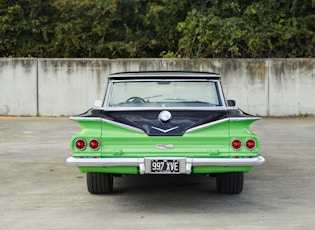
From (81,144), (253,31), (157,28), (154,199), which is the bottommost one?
(154,199)

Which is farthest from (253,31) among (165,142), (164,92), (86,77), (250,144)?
(165,142)

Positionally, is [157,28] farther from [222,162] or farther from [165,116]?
[222,162]

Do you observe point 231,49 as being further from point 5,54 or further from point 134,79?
point 134,79

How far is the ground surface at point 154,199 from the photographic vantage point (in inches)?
276

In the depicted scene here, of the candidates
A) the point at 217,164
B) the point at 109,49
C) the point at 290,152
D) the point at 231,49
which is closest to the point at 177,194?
the point at 217,164

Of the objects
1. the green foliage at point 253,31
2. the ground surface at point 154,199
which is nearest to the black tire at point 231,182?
the ground surface at point 154,199

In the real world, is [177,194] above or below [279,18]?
below

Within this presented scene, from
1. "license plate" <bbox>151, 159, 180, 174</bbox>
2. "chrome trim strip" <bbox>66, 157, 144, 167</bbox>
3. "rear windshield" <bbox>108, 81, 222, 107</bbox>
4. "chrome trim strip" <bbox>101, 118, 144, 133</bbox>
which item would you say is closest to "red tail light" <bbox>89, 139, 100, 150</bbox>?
"chrome trim strip" <bbox>66, 157, 144, 167</bbox>

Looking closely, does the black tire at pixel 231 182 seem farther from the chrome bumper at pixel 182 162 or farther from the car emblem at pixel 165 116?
the car emblem at pixel 165 116

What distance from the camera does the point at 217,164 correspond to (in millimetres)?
7508

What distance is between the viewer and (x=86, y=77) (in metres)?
20.7

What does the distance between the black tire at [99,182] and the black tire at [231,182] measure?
1290 mm

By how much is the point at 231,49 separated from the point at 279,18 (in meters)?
1.95

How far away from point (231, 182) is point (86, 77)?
12.8 metres
